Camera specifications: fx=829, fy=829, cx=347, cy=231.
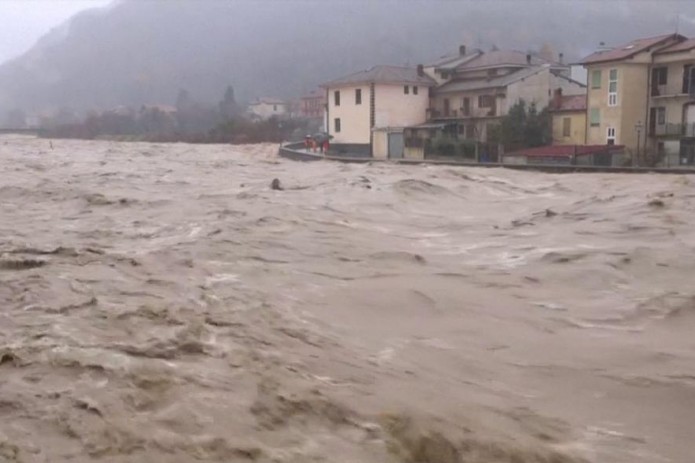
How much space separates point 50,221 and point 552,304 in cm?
801

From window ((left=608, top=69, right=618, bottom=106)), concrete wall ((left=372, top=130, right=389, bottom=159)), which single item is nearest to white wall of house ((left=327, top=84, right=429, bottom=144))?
concrete wall ((left=372, top=130, right=389, bottom=159))

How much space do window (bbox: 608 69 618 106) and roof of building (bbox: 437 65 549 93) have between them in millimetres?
6946

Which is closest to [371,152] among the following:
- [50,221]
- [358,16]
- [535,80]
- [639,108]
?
[535,80]

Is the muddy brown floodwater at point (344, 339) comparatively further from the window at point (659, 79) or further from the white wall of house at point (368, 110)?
the white wall of house at point (368, 110)

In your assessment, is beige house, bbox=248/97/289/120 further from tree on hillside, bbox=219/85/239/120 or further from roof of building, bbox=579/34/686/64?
roof of building, bbox=579/34/686/64

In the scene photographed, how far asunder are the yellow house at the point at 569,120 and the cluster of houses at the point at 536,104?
0.05 m

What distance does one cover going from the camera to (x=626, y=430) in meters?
4.61

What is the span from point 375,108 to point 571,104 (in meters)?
10.3

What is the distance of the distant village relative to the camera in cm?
3272

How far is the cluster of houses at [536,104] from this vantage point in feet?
107

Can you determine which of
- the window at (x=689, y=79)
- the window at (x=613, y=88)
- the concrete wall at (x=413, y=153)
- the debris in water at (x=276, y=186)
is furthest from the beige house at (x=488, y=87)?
the debris in water at (x=276, y=186)

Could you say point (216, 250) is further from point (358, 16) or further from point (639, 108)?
point (358, 16)

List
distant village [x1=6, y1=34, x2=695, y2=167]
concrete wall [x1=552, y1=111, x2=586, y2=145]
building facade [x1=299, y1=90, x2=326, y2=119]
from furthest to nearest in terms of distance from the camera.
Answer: building facade [x1=299, y1=90, x2=326, y2=119], concrete wall [x1=552, y1=111, x2=586, y2=145], distant village [x1=6, y1=34, x2=695, y2=167]

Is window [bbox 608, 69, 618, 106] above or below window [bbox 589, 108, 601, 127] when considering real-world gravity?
above
